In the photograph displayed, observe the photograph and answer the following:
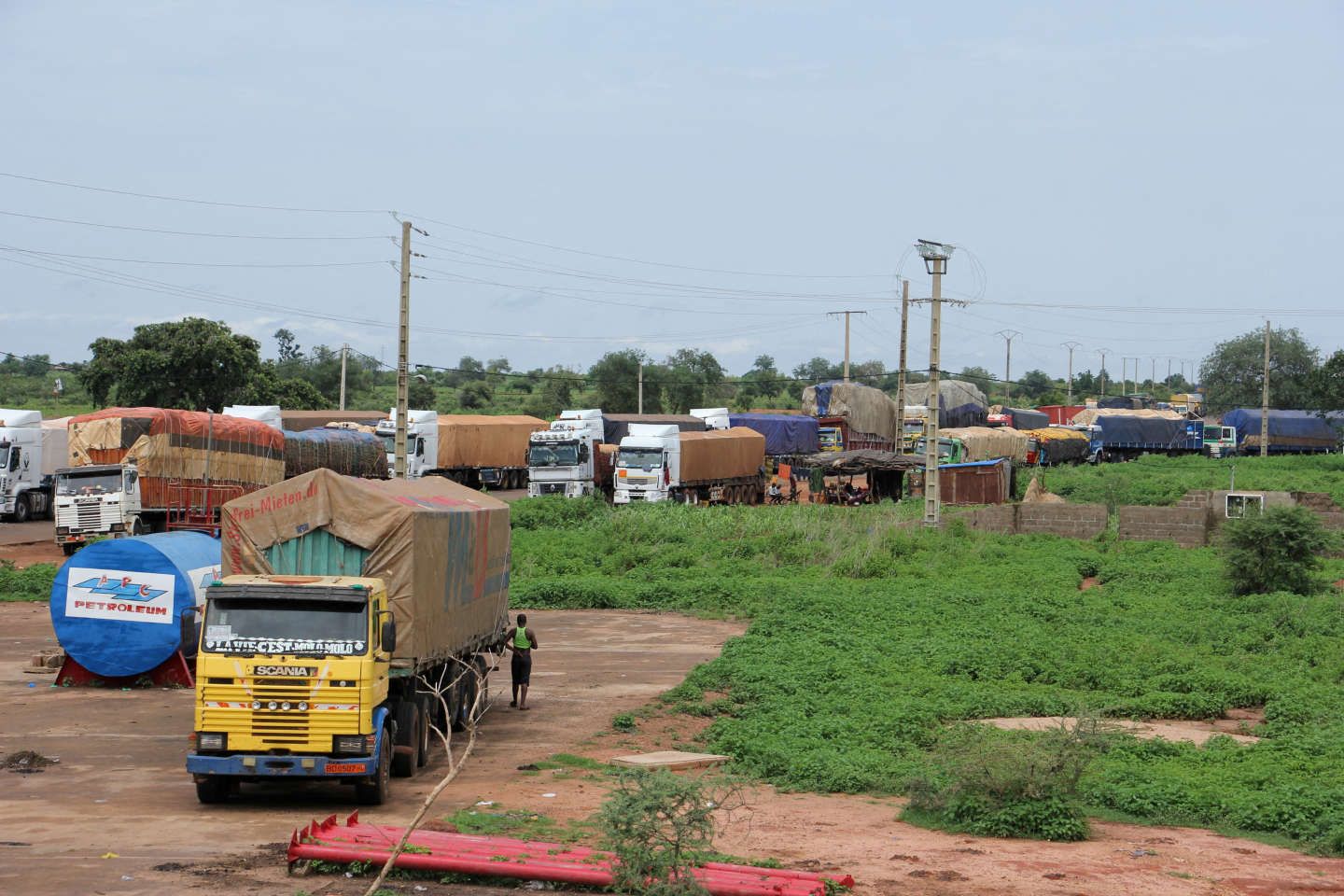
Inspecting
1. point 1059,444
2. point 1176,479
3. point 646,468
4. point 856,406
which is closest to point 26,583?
point 646,468

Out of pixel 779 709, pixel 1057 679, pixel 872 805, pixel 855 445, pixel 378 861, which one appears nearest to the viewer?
pixel 378 861

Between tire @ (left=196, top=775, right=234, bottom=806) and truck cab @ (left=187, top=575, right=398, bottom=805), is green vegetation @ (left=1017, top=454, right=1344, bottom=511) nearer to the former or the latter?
truck cab @ (left=187, top=575, right=398, bottom=805)

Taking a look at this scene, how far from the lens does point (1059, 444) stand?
281 ft

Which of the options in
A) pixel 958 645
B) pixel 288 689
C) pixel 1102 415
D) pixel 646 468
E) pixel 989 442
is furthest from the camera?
pixel 1102 415

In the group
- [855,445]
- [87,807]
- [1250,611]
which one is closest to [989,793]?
[87,807]

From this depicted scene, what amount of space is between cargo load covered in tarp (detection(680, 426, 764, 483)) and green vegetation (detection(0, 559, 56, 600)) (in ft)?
89.9

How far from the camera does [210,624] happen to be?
14359 millimetres

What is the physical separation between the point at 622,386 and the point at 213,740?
107182 millimetres

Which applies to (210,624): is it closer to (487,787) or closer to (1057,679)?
(487,787)

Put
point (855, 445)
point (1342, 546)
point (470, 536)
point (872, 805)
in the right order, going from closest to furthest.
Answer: point (872, 805), point (470, 536), point (1342, 546), point (855, 445)

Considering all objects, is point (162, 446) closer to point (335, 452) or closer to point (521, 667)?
point (335, 452)

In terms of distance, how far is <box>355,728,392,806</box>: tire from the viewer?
14.3 meters

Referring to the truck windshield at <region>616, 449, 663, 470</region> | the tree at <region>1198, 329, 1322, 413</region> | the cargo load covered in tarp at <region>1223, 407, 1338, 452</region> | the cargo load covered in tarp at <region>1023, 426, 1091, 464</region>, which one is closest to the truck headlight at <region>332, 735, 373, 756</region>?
the truck windshield at <region>616, 449, 663, 470</region>

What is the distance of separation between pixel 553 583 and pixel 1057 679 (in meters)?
16.5
